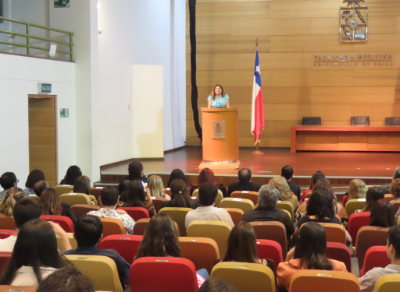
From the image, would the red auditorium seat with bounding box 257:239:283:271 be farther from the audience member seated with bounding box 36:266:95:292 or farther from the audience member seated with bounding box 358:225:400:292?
the audience member seated with bounding box 36:266:95:292

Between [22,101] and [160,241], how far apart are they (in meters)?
5.29

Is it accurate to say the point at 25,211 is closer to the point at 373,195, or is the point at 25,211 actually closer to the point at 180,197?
the point at 180,197

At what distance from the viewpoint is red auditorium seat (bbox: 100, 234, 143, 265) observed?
3.02 meters

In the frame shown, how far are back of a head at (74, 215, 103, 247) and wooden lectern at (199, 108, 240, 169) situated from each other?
5.44 meters

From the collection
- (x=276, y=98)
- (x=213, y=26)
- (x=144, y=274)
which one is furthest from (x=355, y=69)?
(x=144, y=274)

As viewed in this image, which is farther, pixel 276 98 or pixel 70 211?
pixel 276 98

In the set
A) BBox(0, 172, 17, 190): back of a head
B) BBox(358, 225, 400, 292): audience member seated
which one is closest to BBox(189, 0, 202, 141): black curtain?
BBox(0, 172, 17, 190): back of a head

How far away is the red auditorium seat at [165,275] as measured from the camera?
2.34 m

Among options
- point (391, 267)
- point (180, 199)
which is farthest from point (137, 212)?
point (391, 267)

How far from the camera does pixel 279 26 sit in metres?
12.3

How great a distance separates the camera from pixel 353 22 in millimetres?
11883

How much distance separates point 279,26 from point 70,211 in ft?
31.3

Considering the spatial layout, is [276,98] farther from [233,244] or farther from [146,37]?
[233,244]

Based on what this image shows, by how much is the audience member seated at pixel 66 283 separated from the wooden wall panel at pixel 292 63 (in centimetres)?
1150
